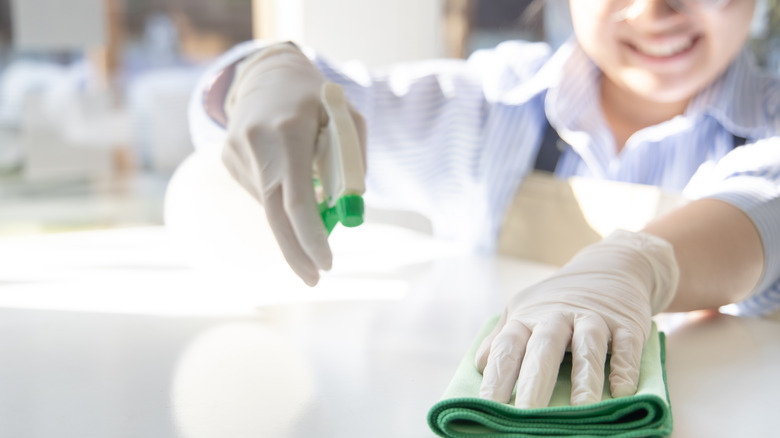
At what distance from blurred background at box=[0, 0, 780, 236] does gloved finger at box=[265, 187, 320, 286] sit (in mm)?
751

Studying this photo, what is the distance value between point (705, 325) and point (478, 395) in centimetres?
42

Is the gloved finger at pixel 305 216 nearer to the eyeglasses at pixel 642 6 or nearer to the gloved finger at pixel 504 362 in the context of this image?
the gloved finger at pixel 504 362

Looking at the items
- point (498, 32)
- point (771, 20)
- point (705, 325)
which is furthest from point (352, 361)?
point (498, 32)

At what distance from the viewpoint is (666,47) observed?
1003 mm

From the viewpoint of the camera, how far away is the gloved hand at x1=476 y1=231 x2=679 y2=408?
1.86 ft

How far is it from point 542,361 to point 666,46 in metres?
0.61

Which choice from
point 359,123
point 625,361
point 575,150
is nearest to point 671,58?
point 575,150

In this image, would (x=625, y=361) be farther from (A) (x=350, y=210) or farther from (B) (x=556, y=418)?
(A) (x=350, y=210)

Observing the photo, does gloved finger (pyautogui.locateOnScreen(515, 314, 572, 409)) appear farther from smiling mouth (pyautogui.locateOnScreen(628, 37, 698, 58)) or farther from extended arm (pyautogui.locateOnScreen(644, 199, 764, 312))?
smiling mouth (pyautogui.locateOnScreen(628, 37, 698, 58))

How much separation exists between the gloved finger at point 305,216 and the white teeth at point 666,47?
0.56 meters

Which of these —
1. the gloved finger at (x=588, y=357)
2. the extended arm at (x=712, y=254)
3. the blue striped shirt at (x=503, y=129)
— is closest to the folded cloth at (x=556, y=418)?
the gloved finger at (x=588, y=357)

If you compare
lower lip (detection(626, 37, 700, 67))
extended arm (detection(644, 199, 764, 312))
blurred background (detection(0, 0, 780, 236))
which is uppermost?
lower lip (detection(626, 37, 700, 67))

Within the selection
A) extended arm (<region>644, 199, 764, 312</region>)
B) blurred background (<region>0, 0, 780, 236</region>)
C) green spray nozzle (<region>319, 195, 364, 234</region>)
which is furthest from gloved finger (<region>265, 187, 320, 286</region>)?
blurred background (<region>0, 0, 780, 236</region>)

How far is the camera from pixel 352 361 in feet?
2.42
